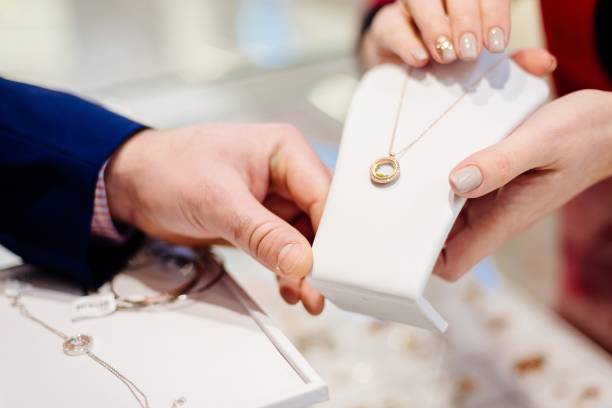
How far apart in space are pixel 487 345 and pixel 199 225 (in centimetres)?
55

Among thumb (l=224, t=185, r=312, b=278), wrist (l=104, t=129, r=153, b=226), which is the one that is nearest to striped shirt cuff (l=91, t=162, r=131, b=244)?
wrist (l=104, t=129, r=153, b=226)

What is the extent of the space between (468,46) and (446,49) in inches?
0.7

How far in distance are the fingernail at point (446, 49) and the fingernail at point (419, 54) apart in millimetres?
17

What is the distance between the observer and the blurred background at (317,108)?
93cm

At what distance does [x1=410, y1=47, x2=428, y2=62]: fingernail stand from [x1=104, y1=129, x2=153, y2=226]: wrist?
24 centimetres

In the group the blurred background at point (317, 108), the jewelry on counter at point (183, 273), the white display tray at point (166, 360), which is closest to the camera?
the white display tray at point (166, 360)

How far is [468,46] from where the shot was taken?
1.90 ft

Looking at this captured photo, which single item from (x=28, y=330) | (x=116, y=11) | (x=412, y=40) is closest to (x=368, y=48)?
(x=412, y=40)

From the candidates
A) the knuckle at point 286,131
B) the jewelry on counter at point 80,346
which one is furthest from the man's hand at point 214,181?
the jewelry on counter at point 80,346

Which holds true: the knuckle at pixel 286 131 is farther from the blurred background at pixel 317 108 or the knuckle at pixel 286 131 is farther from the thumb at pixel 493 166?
the blurred background at pixel 317 108

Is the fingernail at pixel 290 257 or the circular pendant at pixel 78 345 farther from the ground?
the fingernail at pixel 290 257

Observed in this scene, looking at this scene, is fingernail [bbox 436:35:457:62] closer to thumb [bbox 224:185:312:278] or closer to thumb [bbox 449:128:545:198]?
thumb [bbox 449:128:545:198]

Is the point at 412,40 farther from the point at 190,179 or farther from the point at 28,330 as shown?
the point at 28,330

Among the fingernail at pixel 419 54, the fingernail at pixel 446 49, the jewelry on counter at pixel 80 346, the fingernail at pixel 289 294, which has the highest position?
the fingernail at pixel 446 49
